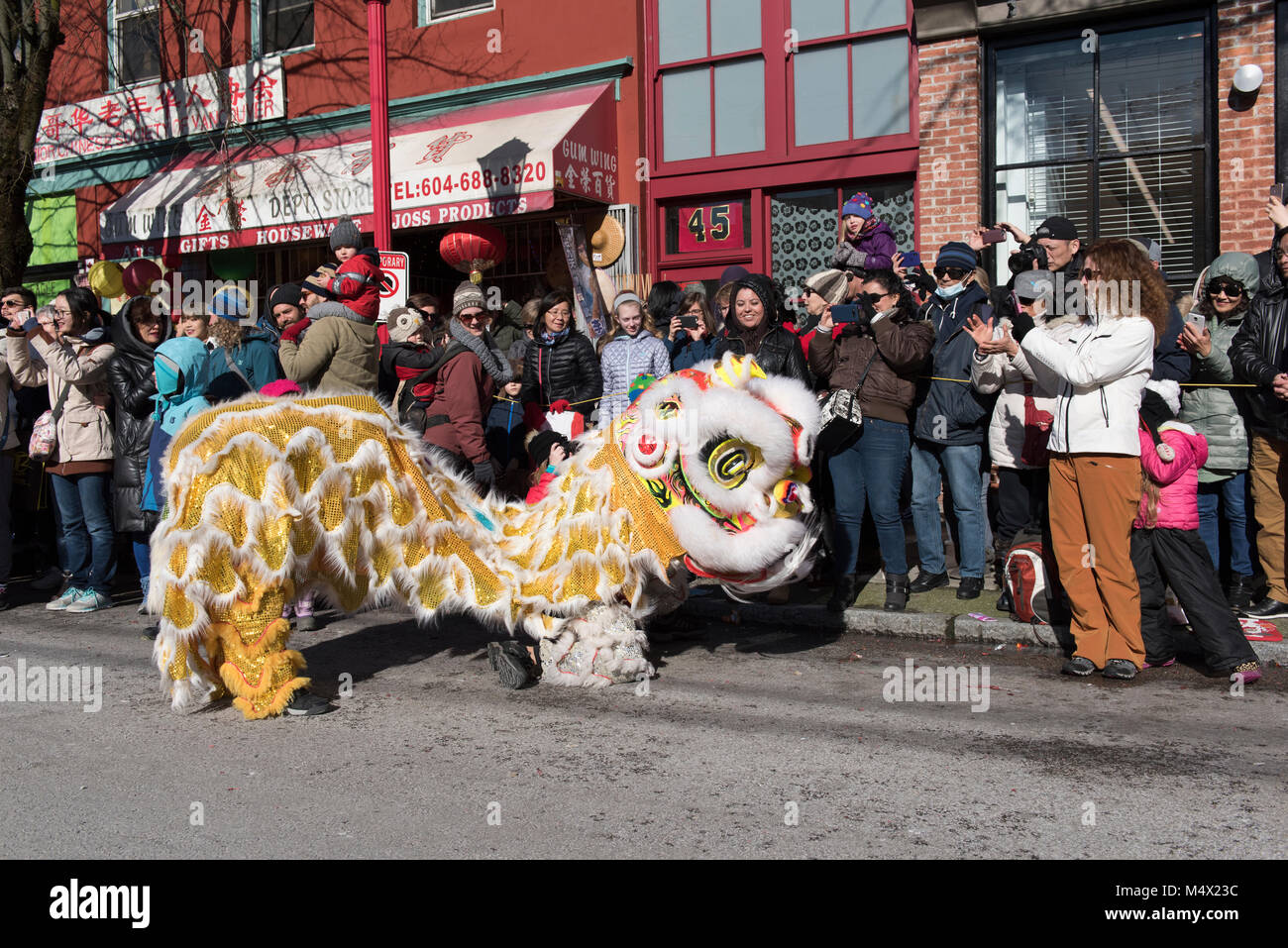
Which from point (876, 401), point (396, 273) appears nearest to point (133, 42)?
point (396, 273)

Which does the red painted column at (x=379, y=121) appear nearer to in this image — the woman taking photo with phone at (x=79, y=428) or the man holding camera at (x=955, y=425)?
the woman taking photo with phone at (x=79, y=428)

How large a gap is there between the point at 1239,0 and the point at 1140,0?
77 centimetres

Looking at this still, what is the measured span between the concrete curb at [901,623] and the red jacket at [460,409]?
176 centimetres

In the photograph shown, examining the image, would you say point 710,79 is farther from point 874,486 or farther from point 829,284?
point 874,486

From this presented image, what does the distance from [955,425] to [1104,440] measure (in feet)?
5.42

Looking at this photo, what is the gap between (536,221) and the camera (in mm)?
13391

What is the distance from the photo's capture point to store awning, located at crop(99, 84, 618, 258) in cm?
1196

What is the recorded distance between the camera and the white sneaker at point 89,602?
8.02 metres

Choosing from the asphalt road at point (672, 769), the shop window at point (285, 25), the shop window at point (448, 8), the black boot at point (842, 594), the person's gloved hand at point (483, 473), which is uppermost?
the shop window at point (285, 25)

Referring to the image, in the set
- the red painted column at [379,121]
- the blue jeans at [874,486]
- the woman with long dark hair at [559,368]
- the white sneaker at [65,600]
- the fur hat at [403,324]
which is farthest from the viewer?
the red painted column at [379,121]

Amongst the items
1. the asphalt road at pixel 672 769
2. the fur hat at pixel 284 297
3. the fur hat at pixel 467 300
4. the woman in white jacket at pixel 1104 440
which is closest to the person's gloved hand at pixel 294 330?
the fur hat at pixel 284 297

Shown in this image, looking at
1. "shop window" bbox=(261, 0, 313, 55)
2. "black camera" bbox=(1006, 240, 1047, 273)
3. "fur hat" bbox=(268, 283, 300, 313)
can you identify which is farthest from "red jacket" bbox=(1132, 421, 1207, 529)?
"shop window" bbox=(261, 0, 313, 55)

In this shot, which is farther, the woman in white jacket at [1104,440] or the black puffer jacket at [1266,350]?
the black puffer jacket at [1266,350]

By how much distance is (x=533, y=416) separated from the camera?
8250mm
